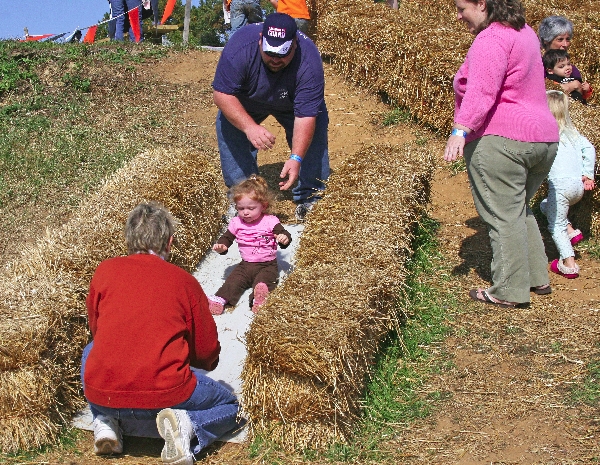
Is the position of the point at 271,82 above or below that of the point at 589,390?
above

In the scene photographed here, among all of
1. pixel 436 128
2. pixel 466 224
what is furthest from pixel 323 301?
pixel 436 128

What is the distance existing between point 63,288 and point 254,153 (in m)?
2.75

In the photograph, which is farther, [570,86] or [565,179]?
[570,86]

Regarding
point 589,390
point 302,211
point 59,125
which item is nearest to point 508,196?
point 589,390

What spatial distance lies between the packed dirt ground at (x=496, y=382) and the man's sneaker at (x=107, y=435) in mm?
77

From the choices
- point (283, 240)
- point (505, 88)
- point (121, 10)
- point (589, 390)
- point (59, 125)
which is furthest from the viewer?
point (121, 10)

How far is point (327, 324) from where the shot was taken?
12.1 ft

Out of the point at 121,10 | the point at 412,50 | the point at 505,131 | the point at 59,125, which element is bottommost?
the point at 59,125

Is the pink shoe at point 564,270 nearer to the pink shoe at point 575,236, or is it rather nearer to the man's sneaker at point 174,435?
the pink shoe at point 575,236

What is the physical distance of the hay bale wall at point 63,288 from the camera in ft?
11.8

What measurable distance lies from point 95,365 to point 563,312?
10.3 feet

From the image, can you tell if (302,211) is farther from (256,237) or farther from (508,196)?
(508,196)

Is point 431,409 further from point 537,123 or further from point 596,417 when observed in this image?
point 537,123

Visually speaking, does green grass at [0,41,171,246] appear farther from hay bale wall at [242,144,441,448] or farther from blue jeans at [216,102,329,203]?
hay bale wall at [242,144,441,448]
